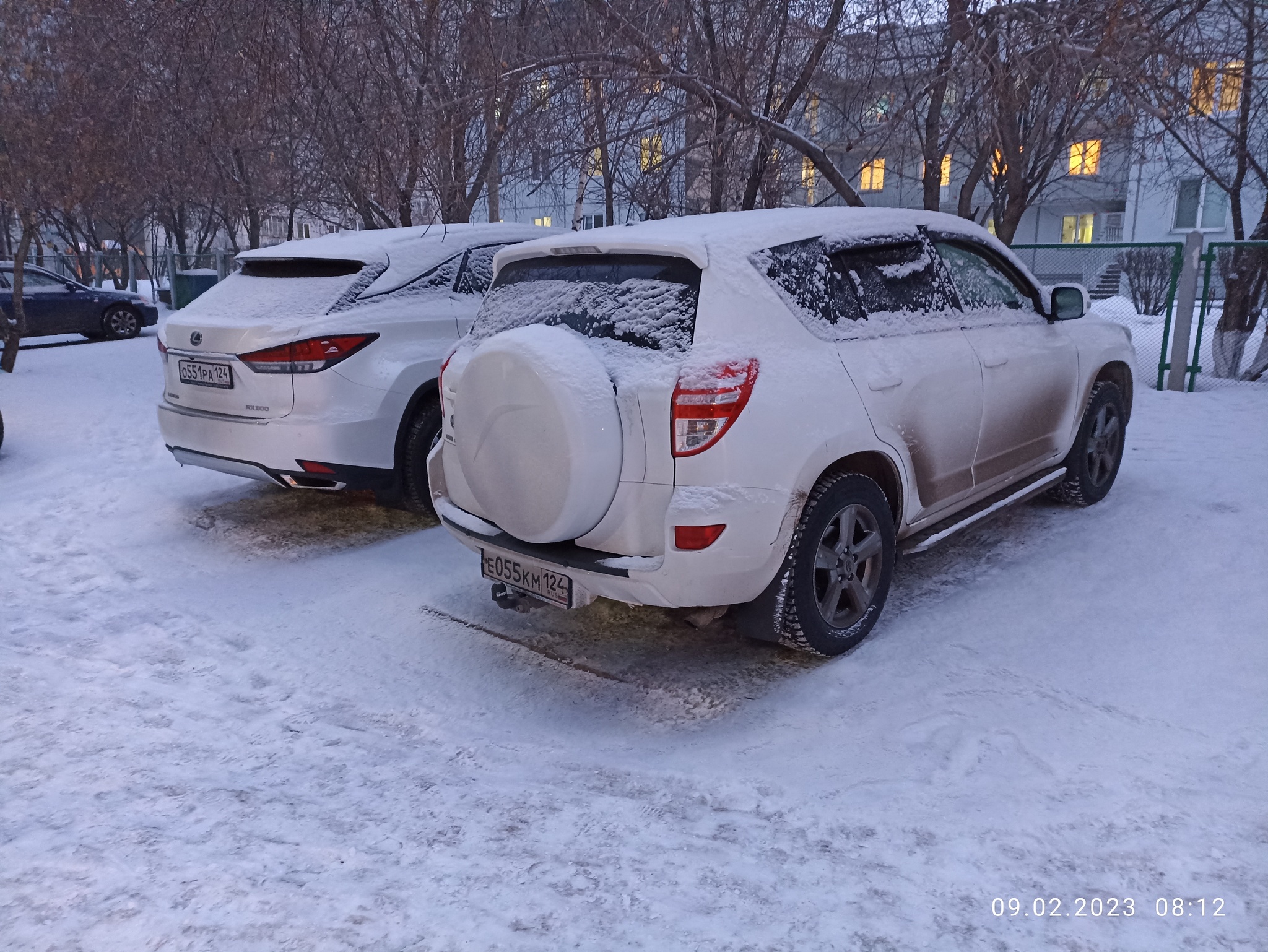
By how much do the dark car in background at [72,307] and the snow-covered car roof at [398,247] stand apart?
13.1m

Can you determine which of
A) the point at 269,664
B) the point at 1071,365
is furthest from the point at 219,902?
the point at 1071,365

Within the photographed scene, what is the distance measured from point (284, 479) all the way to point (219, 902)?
3316 mm

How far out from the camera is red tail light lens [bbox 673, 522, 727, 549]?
10.9 feet

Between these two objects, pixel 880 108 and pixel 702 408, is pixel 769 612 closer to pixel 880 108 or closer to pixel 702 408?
pixel 702 408

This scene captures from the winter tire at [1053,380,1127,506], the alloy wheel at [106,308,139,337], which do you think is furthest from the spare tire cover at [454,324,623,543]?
the alloy wheel at [106,308,139,337]

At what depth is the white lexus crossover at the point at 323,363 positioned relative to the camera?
5254mm

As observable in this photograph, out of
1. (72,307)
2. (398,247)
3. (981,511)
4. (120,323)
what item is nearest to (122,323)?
(120,323)

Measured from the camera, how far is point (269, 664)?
4078mm

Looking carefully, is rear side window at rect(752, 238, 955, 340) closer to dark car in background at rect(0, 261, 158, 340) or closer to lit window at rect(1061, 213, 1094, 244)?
dark car in background at rect(0, 261, 158, 340)

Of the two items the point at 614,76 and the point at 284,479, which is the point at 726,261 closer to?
the point at 284,479

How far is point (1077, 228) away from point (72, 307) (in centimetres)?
2995

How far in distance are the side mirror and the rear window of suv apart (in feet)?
8.82

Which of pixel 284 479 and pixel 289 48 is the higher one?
pixel 289 48

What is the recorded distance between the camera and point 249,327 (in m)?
5.29
